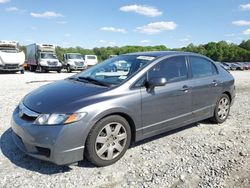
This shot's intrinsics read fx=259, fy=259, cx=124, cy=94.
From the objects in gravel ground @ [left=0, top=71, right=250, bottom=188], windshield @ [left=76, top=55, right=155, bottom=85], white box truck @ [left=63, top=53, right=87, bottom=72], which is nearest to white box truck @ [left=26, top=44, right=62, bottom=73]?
white box truck @ [left=63, top=53, right=87, bottom=72]

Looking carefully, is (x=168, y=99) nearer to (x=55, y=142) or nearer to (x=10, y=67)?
(x=55, y=142)

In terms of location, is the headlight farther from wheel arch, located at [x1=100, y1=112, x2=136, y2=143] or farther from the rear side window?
the rear side window

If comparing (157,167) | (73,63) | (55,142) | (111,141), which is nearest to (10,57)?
(73,63)

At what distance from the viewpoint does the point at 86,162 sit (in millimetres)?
3678

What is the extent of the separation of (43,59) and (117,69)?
2220 cm

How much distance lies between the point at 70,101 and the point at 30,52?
2690 cm

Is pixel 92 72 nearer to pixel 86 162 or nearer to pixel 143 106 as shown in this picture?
pixel 143 106

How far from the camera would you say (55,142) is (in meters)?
3.14

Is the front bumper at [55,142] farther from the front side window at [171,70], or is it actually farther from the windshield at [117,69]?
the front side window at [171,70]

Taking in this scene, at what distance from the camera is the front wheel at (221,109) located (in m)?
5.56

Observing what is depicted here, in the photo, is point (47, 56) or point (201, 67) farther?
point (47, 56)

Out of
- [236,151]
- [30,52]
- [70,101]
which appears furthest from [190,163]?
[30,52]

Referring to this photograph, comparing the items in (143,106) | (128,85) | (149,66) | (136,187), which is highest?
(149,66)

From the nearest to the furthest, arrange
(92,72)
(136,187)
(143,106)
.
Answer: (136,187)
(143,106)
(92,72)
